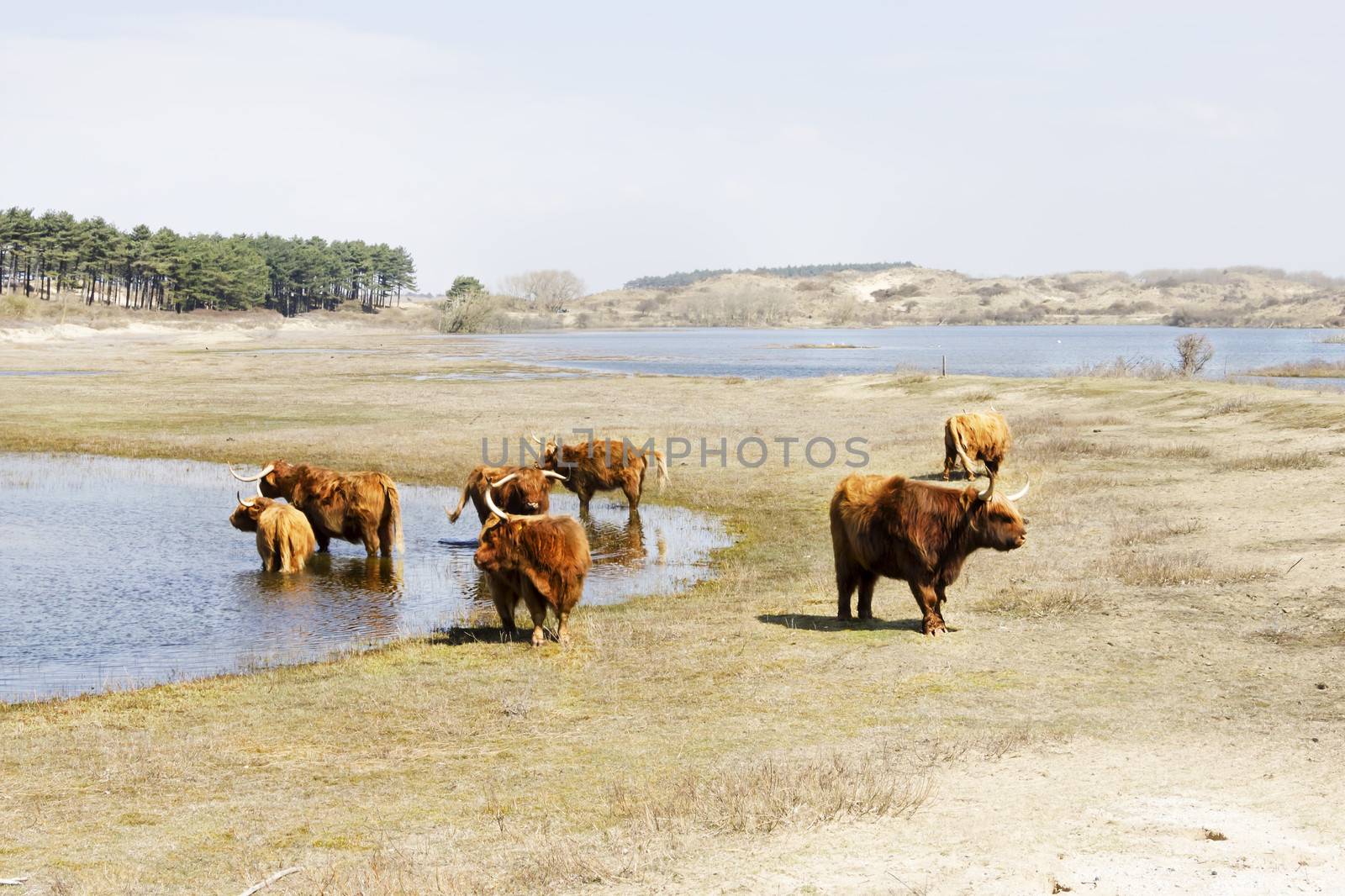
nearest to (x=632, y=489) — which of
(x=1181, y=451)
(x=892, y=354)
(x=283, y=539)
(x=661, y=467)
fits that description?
(x=661, y=467)

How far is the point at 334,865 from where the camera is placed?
6.97 m

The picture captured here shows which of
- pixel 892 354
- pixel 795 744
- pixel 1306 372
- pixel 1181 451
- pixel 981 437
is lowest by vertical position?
pixel 795 744

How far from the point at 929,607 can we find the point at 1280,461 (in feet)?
41.5

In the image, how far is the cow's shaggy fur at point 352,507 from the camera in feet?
59.4

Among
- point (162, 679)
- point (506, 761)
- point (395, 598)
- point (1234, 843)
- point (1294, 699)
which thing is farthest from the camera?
point (395, 598)

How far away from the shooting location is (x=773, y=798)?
7547mm

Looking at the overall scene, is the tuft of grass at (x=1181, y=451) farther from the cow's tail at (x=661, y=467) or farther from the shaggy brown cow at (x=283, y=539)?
the shaggy brown cow at (x=283, y=539)

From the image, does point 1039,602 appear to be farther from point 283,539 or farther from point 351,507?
point 283,539

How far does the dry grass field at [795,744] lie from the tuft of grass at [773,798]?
3 centimetres

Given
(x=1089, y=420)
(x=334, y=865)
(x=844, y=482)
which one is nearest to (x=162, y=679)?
(x=334, y=865)

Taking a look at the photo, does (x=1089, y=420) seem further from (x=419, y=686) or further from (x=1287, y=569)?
(x=419, y=686)

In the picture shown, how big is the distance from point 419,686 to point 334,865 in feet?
14.1

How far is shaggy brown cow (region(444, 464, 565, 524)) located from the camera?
17922 millimetres

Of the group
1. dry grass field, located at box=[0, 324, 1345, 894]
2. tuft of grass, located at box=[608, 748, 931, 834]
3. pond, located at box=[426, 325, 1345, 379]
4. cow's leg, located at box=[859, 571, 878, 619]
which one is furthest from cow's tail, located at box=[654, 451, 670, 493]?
pond, located at box=[426, 325, 1345, 379]
